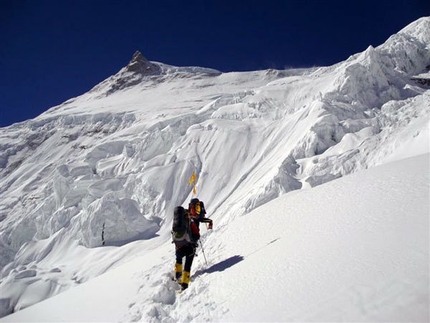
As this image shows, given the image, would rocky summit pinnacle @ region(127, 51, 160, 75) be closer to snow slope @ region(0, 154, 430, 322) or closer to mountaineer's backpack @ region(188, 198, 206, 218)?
mountaineer's backpack @ region(188, 198, 206, 218)

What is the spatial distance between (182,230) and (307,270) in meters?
3.04

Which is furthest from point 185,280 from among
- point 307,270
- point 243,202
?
point 243,202

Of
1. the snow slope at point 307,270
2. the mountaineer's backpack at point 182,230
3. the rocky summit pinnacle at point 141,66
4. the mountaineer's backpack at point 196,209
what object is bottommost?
the snow slope at point 307,270

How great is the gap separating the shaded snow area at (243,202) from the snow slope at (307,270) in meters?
0.02

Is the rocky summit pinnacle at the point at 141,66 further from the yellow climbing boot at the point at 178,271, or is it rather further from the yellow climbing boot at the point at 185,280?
the yellow climbing boot at the point at 185,280

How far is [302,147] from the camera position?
2370cm

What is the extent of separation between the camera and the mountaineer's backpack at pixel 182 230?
22.6ft

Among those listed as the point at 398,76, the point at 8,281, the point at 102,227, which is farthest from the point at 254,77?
the point at 8,281

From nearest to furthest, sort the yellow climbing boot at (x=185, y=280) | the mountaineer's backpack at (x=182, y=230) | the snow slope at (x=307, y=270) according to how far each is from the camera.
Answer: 1. the snow slope at (x=307, y=270)
2. the yellow climbing boot at (x=185, y=280)
3. the mountaineer's backpack at (x=182, y=230)

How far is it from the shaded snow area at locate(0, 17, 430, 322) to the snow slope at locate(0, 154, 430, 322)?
0.08 feet

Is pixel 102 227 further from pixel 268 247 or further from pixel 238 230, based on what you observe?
pixel 268 247

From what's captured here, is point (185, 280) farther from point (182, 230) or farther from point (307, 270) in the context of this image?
point (307, 270)

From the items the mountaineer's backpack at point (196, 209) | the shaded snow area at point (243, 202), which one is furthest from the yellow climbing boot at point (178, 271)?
the mountaineer's backpack at point (196, 209)

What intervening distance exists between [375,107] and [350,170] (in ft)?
40.3
